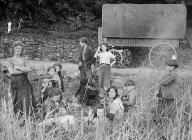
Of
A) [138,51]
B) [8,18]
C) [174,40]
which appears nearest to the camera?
[174,40]

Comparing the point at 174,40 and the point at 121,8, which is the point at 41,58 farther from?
the point at 174,40

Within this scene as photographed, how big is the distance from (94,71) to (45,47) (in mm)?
5513

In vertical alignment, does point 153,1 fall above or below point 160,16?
above

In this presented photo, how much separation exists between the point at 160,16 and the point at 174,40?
1010mm

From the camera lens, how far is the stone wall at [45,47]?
52.4 feet

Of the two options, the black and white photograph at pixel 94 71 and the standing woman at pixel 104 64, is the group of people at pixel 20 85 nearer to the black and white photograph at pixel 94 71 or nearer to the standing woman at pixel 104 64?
the black and white photograph at pixel 94 71

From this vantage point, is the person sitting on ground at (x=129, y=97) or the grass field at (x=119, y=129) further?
the person sitting on ground at (x=129, y=97)

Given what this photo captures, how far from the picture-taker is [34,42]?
16.3 m

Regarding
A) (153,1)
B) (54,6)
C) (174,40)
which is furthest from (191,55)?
(54,6)

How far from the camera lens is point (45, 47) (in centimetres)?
1644

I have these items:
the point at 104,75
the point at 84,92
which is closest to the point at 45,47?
the point at 104,75

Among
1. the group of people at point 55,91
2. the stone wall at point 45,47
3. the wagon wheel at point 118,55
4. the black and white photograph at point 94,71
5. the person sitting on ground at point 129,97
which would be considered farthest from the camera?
the stone wall at point 45,47

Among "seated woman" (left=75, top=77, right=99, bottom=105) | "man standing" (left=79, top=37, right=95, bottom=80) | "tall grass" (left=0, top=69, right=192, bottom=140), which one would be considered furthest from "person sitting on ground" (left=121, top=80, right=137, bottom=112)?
"man standing" (left=79, top=37, right=95, bottom=80)

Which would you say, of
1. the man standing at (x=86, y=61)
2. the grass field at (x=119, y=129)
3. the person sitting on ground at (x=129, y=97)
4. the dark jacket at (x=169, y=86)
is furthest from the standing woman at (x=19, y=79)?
the man standing at (x=86, y=61)
